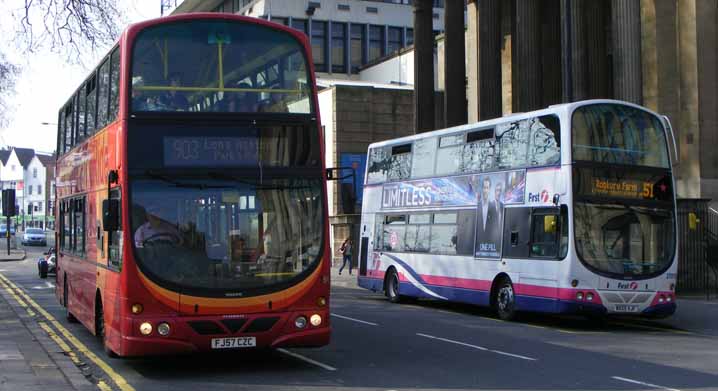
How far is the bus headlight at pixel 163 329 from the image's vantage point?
1133 centimetres

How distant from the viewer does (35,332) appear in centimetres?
1775

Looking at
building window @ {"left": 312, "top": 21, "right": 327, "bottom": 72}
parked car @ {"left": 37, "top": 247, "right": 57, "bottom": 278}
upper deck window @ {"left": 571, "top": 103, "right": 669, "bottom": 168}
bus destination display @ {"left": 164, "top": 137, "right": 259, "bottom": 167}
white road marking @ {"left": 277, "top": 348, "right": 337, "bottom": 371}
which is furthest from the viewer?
building window @ {"left": 312, "top": 21, "right": 327, "bottom": 72}

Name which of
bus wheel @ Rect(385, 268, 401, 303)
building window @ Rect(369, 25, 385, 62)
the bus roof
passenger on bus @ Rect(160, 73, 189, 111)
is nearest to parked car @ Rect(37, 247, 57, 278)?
bus wheel @ Rect(385, 268, 401, 303)

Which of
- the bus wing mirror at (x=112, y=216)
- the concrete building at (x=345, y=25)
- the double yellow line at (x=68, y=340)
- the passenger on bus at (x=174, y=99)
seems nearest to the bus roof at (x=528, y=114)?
the passenger on bus at (x=174, y=99)

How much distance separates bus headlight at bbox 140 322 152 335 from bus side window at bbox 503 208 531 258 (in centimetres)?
969

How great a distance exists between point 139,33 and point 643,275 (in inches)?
416

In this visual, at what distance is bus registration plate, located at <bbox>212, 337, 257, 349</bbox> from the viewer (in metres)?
11.5

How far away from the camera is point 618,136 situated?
18.2 metres

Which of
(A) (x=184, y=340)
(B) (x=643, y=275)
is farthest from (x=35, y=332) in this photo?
(B) (x=643, y=275)

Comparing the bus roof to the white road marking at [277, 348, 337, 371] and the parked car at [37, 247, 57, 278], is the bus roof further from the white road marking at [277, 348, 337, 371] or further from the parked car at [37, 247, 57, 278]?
the parked car at [37, 247, 57, 278]

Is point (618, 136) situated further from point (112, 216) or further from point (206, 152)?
point (112, 216)

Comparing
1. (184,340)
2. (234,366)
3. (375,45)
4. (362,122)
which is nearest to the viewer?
(184,340)

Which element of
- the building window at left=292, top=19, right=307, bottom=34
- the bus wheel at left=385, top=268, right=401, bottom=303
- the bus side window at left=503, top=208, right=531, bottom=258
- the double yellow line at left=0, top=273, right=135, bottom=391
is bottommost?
the double yellow line at left=0, top=273, right=135, bottom=391

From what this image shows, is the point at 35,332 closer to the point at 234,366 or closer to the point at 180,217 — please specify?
the point at 234,366
